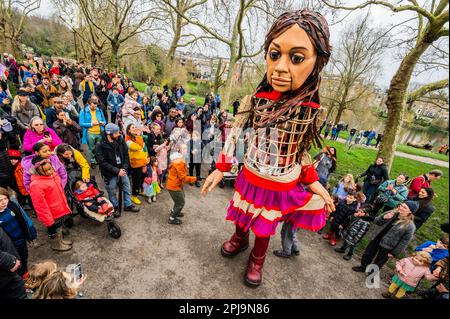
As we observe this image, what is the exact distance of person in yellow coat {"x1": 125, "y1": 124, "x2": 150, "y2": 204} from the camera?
13.7ft

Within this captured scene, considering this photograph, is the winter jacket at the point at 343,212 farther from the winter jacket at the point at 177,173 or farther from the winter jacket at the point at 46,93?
the winter jacket at the point at 46,93

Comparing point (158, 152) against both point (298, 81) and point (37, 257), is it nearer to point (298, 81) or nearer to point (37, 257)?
point (37, 257)

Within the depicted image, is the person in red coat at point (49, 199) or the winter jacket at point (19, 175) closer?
the person in red coat at point (49, 199)

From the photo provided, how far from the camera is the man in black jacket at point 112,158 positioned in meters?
3.77

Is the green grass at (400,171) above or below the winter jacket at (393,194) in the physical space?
below

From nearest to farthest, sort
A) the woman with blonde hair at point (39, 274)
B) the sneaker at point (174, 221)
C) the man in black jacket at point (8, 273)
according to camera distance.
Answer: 1. the woman with blonde hair at point (39, 274)
2. the man in black jacket at point (8, 273)
3. the sneaker at point (174, 221)

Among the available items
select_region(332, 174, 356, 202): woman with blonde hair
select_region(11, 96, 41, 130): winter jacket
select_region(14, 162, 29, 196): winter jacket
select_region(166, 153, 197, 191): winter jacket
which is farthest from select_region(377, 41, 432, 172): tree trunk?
A: select_region(11, 96, 41, 130): winter jacket

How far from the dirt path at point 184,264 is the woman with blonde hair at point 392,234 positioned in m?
0.37

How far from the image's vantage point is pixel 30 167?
2.91 meters

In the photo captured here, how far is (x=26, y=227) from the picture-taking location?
2629 mm

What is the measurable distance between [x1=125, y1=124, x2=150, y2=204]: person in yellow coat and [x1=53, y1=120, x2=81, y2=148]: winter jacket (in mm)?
1249

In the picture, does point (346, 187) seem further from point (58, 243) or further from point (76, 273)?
point (58, 243)

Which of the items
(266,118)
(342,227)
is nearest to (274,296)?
(342,227)

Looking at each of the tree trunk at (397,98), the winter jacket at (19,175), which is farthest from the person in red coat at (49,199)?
the tree trunk at (397,98)
